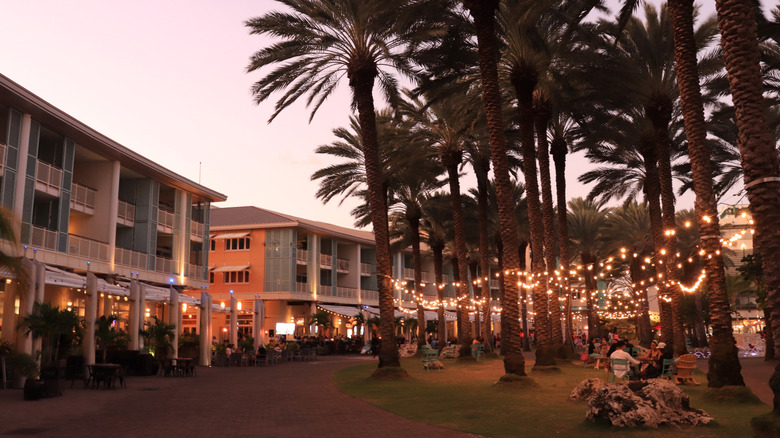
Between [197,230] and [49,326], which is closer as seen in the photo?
[49,326]

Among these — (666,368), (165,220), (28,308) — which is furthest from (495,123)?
(165,220)

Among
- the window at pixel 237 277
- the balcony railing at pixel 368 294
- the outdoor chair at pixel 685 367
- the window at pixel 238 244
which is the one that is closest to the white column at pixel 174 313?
the outdoor chair at pixel 685 367

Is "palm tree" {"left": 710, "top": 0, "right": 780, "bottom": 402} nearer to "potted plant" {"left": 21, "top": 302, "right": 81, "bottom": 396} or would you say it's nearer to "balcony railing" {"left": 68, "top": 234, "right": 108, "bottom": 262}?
"potted plant" {"left": 21, "top": 302, "right": 81, "bottom": 396}

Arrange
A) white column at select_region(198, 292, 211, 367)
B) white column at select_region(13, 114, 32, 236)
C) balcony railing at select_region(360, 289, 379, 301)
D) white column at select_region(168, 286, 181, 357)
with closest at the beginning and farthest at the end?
white column at select_region(13, 114, 32, 236), white column at select_region(168, 286, 181, 357), white column at select_region(198, 292, 211, 367), balcony railing at select_region(360, 289, 379, 301)

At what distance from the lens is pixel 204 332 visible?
32.3 m

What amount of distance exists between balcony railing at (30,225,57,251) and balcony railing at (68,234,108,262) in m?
1.20

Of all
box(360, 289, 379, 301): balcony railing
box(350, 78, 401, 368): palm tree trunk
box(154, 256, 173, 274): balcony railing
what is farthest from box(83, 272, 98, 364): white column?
box(360, 289, 379, 301): balcony railing

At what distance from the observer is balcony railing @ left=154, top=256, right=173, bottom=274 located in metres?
37.8

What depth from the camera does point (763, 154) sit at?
33.9ft

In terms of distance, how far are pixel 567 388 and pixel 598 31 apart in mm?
13552

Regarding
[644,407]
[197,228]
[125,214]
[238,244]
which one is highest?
[238,244]

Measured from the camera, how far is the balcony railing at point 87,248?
98.9 ft

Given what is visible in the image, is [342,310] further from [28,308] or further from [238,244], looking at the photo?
[28,308]

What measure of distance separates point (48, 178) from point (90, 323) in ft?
30.1
